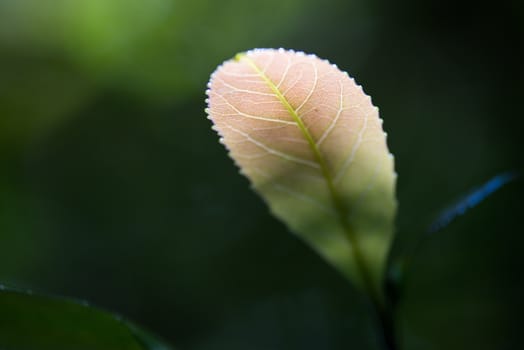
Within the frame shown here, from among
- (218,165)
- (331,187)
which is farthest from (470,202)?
(218,165)

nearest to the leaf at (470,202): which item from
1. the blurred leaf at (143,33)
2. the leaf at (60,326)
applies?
the leaf at (60,326)

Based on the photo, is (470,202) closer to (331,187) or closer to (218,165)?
(331,187)

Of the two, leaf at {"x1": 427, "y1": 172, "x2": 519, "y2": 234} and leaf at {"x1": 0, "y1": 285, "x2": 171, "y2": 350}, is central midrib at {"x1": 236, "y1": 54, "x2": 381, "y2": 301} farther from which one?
leaf at {"x1": 0, "y1": 285, "x2": 171, "y2": 350}

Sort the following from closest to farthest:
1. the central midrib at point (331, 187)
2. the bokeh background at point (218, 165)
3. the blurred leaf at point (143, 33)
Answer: the central midrib at point (331, 187) < the bokeh background at point (218, 165) < the blurred leaf at point (143, 33)

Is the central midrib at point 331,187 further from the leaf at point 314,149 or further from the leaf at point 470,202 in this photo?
the leaf at point 470,202

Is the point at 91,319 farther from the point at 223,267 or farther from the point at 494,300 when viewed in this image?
the point at 223,267

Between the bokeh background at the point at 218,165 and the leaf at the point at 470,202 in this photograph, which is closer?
the leaf at the point at 470,202
